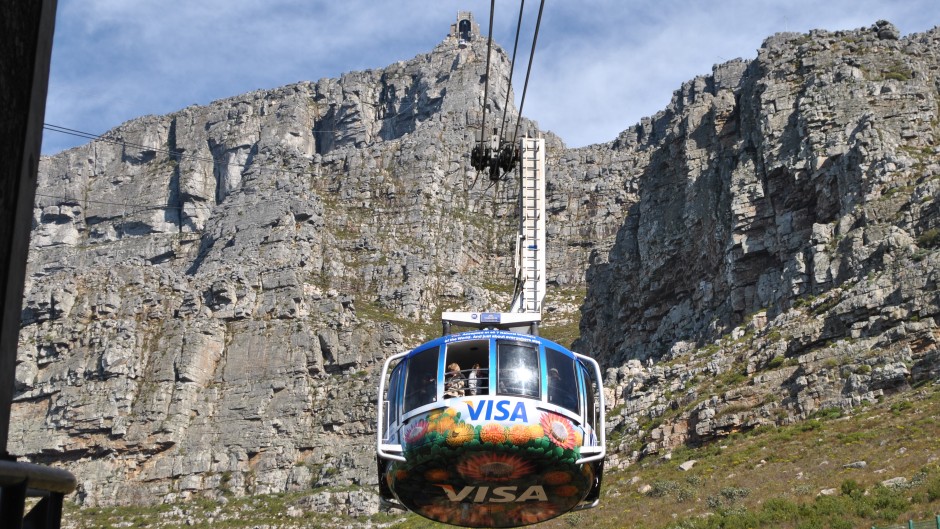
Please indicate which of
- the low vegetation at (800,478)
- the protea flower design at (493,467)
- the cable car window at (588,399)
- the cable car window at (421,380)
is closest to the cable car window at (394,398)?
the cable car window at (421,380)

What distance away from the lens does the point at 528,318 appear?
22.4m

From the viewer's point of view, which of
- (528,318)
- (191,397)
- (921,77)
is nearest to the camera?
(528,318)

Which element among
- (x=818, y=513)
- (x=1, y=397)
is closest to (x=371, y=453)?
(x=818, y=513)

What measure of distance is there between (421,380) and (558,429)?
2643 mm

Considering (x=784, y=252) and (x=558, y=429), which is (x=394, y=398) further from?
(x=784, y=252)

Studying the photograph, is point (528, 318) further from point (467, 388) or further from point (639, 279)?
point (639, 279)

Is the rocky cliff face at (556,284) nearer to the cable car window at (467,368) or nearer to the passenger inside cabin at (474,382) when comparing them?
the cable car window at (467,368)

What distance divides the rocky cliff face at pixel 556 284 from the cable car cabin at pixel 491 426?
158ft

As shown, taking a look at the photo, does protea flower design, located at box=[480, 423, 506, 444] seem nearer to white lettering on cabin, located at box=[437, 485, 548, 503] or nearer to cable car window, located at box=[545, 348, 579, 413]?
cable car window, located at box=[545, 348, 579, 413]

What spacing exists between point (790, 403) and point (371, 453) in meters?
57.6

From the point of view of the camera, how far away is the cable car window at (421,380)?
19625 millimetres

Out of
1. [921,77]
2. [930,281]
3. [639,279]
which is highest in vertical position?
[921,77]

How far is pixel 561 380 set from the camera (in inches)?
780

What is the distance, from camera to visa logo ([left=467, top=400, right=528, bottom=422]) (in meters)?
18.8
